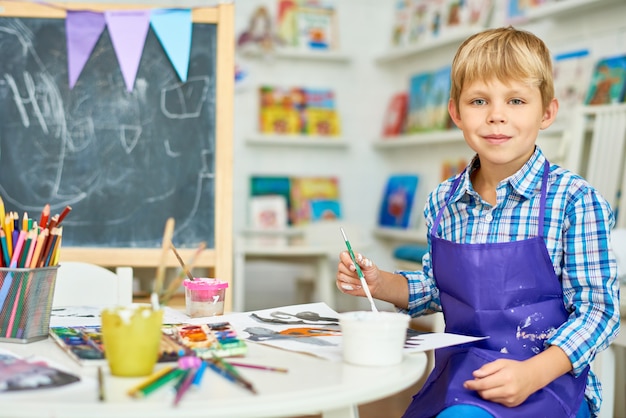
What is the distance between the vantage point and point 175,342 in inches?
43.6

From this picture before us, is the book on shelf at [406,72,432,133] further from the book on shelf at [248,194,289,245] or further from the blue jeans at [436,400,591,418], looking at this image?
the blue jeans at [436,400,591,418]

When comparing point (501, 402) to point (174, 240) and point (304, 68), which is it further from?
point (304, 68)

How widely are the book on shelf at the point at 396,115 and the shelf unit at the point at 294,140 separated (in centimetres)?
31

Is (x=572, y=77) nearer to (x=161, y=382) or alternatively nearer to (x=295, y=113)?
(x=295, y=113)

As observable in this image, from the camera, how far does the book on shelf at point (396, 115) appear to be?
506cm

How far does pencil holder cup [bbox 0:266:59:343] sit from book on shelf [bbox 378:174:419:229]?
3746mm

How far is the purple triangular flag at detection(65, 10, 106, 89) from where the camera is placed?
2.30 metres

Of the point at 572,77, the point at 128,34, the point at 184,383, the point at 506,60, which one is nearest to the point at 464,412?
the point at 184,383

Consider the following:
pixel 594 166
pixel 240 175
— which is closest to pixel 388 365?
pixel 594 166

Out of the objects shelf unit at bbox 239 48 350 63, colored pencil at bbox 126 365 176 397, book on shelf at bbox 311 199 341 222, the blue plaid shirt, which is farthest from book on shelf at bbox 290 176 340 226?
colored pencil at bbox 126 365 176 397

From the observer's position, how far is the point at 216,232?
2268mm

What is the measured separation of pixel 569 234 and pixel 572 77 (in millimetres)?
2299

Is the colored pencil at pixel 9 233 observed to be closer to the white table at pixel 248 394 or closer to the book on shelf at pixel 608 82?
the white table at pixel 248 394

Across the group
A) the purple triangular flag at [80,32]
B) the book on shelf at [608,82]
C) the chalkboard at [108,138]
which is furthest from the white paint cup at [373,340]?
the book on shelf at [608,82]
